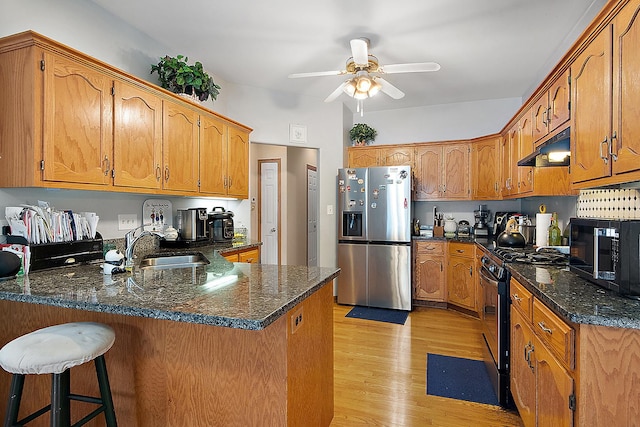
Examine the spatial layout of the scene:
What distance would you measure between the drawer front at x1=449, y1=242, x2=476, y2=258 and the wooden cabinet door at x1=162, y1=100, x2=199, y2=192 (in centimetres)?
293

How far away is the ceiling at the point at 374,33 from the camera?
7.88 feet

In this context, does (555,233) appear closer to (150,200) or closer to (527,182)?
(527,182)

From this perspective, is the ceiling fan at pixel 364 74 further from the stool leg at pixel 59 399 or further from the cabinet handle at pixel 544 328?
the stool leg at pixel 59 399

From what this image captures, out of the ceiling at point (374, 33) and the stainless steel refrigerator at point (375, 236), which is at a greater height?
the ceiling at point (374, 33)

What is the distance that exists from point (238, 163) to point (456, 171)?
2.70 metres

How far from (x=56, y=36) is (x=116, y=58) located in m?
0.44

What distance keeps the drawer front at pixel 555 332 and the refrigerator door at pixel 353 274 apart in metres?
2.64

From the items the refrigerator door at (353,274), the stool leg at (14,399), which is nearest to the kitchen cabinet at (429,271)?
the refrigerator door at (353,274)

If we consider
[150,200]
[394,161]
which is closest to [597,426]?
[150,200]

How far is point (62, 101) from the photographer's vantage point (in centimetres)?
188

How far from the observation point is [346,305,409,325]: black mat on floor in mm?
3785

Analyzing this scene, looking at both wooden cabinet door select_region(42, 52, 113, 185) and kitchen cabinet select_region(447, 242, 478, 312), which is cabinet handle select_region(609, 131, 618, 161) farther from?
wooden cabinet door select_region(42, 52, 113, 185)

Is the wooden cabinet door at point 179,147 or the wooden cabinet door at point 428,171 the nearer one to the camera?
the wooden cabinet door at point 179,147

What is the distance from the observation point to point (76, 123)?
196 cm
